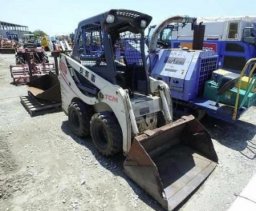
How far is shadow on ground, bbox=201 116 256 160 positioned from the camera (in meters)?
4.56

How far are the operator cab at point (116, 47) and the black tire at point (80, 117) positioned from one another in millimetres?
481

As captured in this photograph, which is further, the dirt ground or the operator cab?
the operator cab

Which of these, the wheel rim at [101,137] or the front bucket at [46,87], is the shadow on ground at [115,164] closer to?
the wheel rim at [101,137]

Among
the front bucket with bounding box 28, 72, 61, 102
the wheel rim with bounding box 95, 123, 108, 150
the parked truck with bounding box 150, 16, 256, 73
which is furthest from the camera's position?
the parked truck with bounding box 150, 16, 256, 73

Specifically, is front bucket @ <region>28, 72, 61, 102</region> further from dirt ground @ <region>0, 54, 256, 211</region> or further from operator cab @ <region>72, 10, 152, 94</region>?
operator cab @ <region>72, 10, 152, 94</region>

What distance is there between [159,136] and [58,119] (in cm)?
307

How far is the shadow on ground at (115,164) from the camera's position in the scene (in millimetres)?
3154

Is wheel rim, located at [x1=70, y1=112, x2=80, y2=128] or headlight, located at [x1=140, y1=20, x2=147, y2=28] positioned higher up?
headlight, located at [x1=140, y1=20, x2=147, y2=28]

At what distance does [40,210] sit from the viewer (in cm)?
301

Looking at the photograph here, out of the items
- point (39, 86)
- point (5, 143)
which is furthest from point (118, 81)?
point (39, 86)

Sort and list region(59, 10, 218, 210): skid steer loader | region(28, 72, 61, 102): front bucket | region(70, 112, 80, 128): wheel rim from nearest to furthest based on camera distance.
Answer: region(59, 10, 218, 210): skid steer loader, region(70, 112, 80, 128): wheel rim, region(28, 72, 61, 102): front bucket

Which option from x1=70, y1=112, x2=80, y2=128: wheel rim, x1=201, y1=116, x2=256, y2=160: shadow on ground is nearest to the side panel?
x1=70, y1=112, x2=80, y2=128: wheel rim

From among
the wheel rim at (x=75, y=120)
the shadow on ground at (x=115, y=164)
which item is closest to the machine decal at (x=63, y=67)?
the wheel rim at (x=75, y=120)

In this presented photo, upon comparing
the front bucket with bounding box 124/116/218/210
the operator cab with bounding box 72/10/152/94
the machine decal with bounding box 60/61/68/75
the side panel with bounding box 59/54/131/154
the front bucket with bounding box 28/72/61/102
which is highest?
the operator cab with bounding box 72/10/152/94
